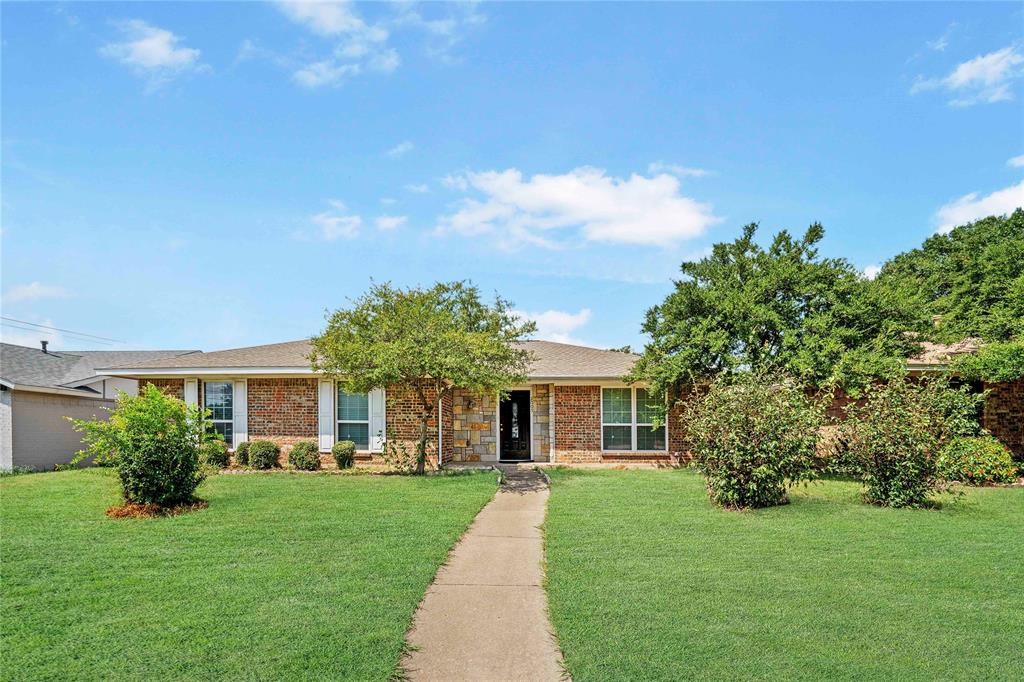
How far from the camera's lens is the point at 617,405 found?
1625cm

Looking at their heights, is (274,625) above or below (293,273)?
below

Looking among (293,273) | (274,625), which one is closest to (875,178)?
(293,273)

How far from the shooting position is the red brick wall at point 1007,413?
15.0m

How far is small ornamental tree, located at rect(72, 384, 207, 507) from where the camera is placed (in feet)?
29.5

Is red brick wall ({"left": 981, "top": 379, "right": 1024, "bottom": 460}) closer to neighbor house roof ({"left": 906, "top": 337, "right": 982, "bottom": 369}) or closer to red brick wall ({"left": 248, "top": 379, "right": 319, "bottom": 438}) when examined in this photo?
neighbor house roof ({"left": 906, "top": 337, "right": 982, "bottom": 369})

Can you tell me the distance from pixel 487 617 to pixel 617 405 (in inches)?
457

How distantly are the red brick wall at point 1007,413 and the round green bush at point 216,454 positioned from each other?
1881 cm

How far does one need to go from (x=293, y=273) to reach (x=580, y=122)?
27.1ft

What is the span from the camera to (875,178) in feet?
48.4

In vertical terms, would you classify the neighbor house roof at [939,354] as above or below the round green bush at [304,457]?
above

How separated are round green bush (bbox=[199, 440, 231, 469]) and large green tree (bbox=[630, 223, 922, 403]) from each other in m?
10.3

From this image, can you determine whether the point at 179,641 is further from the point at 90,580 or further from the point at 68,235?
the point at 68,235

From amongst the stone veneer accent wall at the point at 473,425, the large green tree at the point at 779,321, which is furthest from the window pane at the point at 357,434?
the large green tree at the point at 779,321

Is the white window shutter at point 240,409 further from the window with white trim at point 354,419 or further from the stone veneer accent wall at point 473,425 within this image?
the stone veneer accent wall at point 473,425
